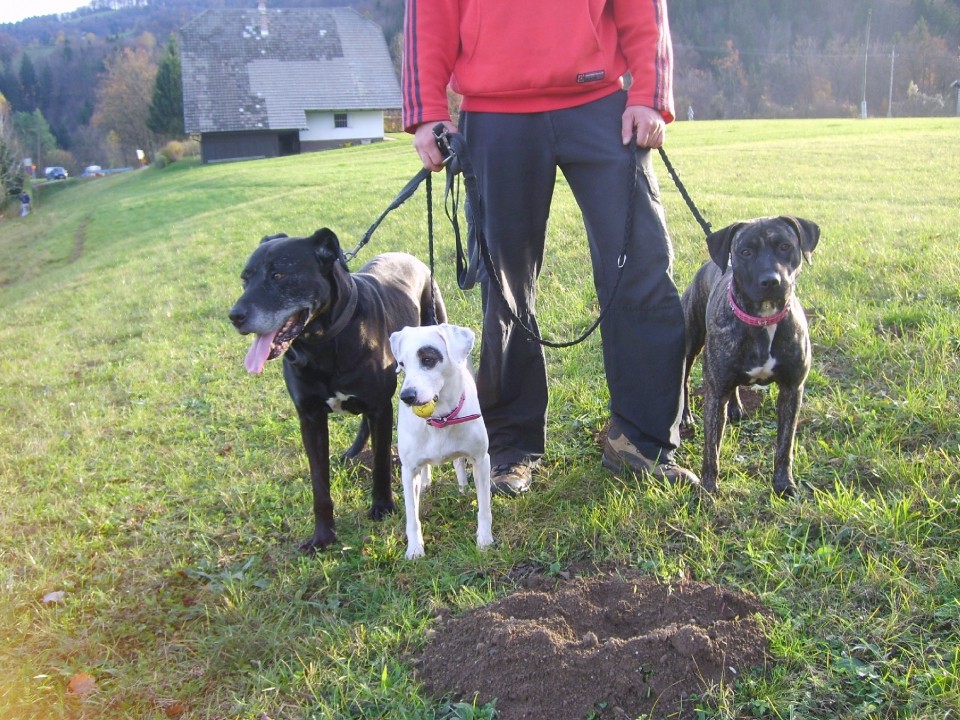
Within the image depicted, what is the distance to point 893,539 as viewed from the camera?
10.3ft

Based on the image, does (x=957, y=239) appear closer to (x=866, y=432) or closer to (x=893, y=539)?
(x=866, y=432)

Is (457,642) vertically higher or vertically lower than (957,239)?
lower

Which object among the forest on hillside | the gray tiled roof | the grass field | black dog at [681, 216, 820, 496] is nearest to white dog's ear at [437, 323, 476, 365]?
the grass field

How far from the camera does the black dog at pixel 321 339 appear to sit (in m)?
3.62

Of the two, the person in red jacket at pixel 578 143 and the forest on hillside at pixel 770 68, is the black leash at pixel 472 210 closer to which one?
the person in red jacket at pixel 578 143

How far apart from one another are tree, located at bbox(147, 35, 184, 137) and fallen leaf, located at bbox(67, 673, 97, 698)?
226ft

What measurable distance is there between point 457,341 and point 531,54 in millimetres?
1376

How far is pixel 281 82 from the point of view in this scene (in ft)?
172

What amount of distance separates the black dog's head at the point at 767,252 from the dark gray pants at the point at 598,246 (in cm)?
36

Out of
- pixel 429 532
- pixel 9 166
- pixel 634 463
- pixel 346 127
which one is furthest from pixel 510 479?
pixel 9 166

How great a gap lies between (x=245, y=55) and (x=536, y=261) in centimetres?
5576

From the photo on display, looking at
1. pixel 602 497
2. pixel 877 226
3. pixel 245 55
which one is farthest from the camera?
pixel 245 55

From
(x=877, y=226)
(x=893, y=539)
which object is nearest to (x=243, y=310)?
(x=893, y=539)

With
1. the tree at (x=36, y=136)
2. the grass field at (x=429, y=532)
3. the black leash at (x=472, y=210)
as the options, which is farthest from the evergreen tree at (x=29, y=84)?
the black leash at (x=472, y=210)
